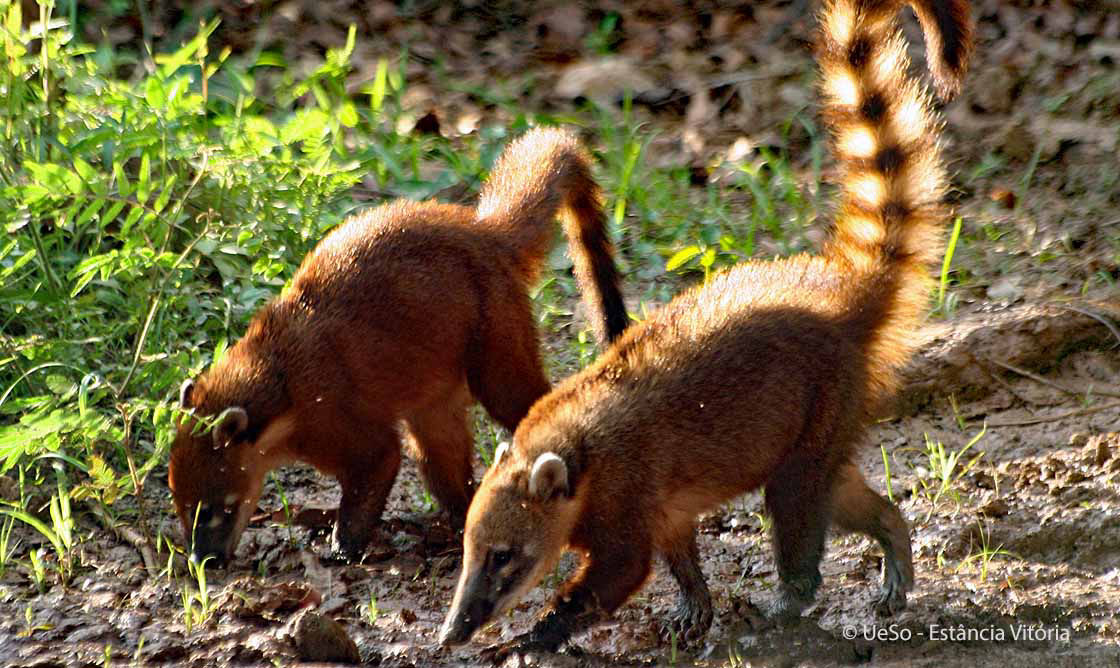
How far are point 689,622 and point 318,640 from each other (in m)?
1.10

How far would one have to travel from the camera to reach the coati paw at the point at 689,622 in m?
4.25

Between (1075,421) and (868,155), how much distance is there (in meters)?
1.43

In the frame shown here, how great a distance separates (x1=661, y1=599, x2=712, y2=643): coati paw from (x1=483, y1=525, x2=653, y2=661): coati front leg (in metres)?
0.26

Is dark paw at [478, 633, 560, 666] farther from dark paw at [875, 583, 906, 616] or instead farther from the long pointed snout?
dark paw at [875, 583, 906, 616]

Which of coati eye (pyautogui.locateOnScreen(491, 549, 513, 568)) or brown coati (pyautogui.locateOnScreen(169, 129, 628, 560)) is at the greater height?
brown coati (pyautogui.locateOnScreen(169, 129, 628, 560))

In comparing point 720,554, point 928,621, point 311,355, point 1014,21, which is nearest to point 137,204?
point 311,355

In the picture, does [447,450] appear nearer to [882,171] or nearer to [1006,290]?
[882,171]

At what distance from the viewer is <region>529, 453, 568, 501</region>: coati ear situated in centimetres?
398

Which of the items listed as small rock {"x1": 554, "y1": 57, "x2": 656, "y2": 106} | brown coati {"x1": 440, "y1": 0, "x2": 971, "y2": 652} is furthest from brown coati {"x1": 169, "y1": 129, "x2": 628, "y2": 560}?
small rock {"x1": 554, "y1": 57, "x2": 656, "y2": 106}

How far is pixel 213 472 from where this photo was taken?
185 inches

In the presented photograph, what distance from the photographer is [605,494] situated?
415 cm

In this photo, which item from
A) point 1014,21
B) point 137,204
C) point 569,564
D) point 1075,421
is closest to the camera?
point 137,204

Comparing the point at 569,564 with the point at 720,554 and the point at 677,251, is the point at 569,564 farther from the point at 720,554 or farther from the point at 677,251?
the point at 677,251

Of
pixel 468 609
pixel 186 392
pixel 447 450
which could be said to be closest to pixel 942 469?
pixel 447 450
